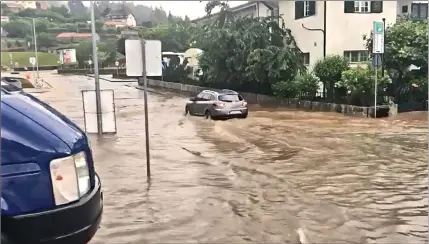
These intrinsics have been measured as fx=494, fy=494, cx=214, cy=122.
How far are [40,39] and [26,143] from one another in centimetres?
79

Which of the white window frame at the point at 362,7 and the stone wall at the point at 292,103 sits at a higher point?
the white window frame at the point at 362,7

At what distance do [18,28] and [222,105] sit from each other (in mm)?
14870

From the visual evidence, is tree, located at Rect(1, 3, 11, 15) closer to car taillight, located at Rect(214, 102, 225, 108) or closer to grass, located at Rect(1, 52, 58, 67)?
grass, located at Rect(1, 52, 58, 67)

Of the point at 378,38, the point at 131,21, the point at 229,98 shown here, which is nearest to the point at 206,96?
the point at 229,98

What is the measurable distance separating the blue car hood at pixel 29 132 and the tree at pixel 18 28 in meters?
0.33

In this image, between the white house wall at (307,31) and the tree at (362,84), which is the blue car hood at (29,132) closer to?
the tree at (362,84)

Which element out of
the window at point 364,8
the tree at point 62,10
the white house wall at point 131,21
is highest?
the window at point 364,8

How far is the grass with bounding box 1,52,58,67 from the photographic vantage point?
211 cm

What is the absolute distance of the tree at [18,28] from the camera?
6.67ft

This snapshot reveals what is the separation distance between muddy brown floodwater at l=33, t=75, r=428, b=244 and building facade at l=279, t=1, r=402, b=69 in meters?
8.43

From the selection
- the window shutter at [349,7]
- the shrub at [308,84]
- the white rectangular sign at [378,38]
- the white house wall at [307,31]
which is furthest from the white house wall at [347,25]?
the white rectangular sign at [378,38]

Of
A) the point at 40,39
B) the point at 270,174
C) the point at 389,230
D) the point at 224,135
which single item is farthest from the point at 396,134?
the point at 40,39

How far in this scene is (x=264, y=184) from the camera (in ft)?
25.2

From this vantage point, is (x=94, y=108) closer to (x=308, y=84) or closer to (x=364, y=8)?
(x=308, y=84)
